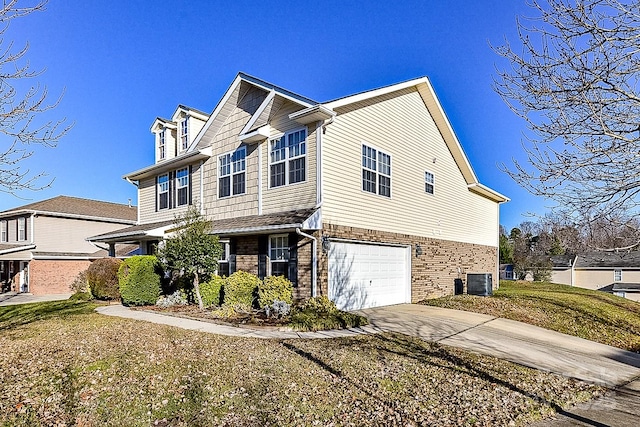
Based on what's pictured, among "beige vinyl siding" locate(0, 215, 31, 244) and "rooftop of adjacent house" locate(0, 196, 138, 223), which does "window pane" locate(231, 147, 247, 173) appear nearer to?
"rooftop of adjacent house" locate(0, 196, 138, 223)

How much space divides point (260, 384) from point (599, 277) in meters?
49.7

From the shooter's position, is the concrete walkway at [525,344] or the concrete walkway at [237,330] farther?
the concrete walkway at [237,330]

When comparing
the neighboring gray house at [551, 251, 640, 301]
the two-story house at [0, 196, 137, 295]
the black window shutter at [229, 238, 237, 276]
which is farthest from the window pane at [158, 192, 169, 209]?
the neighboring gray house at [551, 251, 640, 301]

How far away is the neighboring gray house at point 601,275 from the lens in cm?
4034

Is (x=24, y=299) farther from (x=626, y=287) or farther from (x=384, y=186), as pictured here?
(x=626, y=287)

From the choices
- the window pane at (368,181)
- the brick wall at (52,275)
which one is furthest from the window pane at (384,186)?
the brick wall at (52,275)

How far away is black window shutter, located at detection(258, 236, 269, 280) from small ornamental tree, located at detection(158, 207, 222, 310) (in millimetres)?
1437

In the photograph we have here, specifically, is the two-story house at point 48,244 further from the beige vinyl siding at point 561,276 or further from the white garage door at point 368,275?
the beige vinyl siding at point 561,276

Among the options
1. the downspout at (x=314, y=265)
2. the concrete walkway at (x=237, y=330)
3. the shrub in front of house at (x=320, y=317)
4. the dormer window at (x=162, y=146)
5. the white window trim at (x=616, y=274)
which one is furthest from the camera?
the white window trim at (x=616, y=274)

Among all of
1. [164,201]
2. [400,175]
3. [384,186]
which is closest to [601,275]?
[400,175]

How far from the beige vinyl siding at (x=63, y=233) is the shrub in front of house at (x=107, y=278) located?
11.2 m

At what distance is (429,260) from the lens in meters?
17.3

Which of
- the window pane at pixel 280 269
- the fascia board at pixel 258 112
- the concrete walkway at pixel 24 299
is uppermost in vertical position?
the fascia board at pixel 258 112

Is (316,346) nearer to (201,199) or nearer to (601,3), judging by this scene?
(601,3)
